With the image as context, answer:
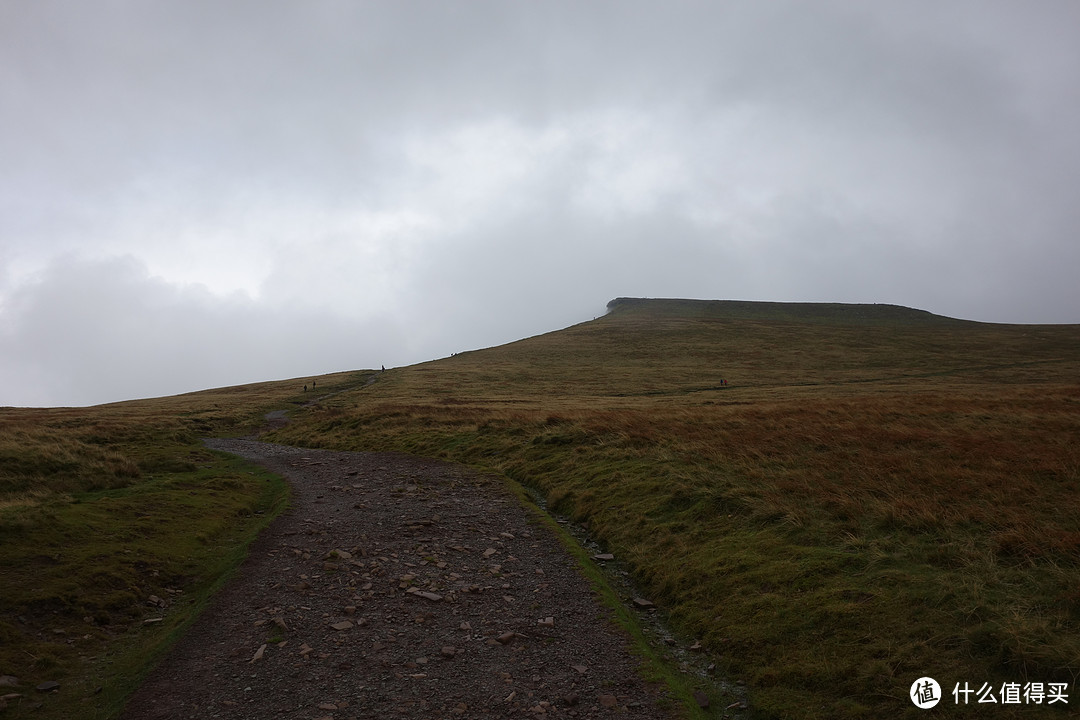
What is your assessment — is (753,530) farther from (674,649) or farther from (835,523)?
(674,649)

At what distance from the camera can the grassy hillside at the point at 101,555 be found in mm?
8977

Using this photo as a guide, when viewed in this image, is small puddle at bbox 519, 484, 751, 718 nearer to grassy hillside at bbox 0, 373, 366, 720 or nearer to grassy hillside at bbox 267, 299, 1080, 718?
grassy hillside at bbox 267, 299, 1080, 718

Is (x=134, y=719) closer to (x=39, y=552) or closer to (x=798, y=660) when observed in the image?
(x=39, y=552)

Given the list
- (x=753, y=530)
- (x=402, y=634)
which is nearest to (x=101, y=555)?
(x=402, y=634)

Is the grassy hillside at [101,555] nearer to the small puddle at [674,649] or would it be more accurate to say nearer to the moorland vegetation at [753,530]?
the moorland vegetation at [753,530]

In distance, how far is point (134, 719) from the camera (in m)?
7.82

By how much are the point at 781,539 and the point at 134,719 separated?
12.5 meters

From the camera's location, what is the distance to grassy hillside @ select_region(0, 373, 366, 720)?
898 centimetres

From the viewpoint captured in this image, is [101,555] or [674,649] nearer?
[674,649]

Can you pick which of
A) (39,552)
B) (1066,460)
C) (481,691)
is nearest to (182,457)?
(39,552)

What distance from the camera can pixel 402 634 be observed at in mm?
10461

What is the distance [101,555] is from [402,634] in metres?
7.98

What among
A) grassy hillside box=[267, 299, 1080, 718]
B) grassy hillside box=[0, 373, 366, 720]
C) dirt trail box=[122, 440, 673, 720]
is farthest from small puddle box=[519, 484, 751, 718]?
grassy hillside box=[0, 373, 366, 720]

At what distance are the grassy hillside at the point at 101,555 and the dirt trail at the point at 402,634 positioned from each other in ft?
3.03
